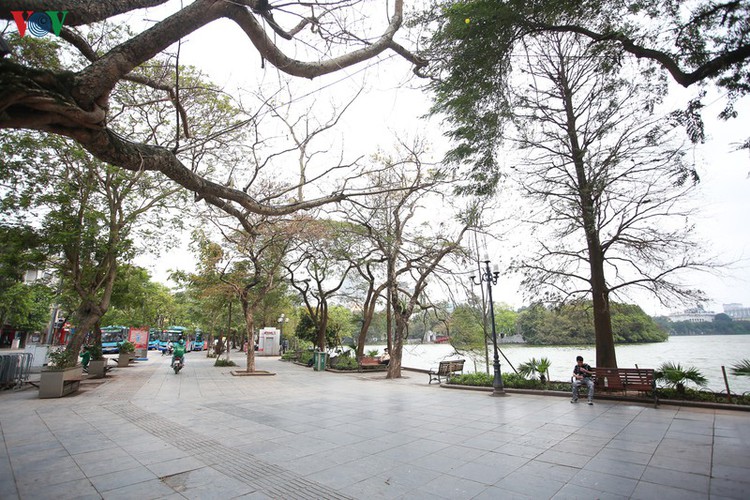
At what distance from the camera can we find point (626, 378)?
9.14 m

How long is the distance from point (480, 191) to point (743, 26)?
12.9 ft

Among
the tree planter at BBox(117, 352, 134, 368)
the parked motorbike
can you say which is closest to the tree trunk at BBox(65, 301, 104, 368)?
the parked motorbike

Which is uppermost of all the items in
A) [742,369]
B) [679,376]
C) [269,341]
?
[742,369]

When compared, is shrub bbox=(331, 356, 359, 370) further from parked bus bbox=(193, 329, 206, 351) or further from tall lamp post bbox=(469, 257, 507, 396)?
parked bus bbox=(193, 329, 206, 351)

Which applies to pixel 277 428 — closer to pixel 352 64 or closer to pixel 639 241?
pixel 352 64

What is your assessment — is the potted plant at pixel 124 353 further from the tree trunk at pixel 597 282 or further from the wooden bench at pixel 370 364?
the tree trunk at pixel 597 282

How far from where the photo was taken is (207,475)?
4402 millimetres

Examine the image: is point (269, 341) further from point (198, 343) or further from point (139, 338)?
point (198, 343)

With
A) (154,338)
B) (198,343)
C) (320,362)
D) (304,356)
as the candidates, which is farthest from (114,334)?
(320,362)

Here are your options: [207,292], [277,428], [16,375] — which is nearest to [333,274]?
[207,292]

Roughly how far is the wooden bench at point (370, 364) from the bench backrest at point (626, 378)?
41.3 feet

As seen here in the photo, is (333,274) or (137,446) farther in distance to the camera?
(333,274)

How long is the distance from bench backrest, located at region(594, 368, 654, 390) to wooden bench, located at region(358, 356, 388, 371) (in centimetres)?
1260

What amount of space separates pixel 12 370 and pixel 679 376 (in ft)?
64.6
